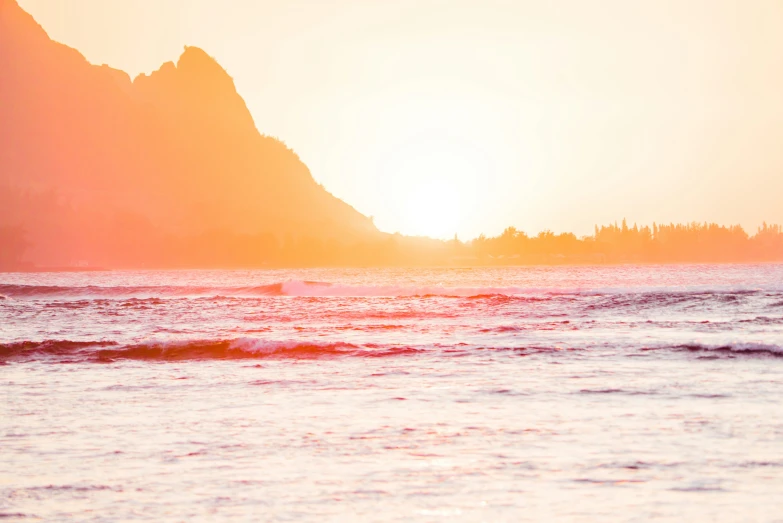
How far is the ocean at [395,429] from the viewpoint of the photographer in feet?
25.2

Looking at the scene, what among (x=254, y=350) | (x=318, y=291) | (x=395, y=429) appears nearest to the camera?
(x=395, y=429)

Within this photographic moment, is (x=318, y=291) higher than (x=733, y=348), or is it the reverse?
(x=733, y=348)

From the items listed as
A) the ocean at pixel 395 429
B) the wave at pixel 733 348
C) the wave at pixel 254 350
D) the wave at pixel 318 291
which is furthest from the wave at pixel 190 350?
the wave at pixel 318 291

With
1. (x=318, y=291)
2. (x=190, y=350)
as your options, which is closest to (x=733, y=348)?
(x=190, y=350)

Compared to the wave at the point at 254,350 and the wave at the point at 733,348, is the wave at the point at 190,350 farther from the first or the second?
the wave at the point at 733,348

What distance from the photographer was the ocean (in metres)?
7.67

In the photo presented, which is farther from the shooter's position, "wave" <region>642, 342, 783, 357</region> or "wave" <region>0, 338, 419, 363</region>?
"wave" <region>0, 338, 419, 363</region>

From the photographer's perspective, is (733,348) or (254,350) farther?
(254,350)

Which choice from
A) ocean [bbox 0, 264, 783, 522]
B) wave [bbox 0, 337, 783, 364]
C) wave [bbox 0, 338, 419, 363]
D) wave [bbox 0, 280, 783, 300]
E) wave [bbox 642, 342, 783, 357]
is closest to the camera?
ocean [bbox 0, 264, 783, 522]

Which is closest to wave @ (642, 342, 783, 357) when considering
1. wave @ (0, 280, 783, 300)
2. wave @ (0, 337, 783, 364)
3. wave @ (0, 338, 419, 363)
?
wave @ (0, 337, 783, 364)

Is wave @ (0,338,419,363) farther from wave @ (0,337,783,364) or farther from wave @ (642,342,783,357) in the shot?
wave @ (642,342,783,357)

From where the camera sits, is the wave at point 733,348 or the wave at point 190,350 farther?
the wave at point 190,350

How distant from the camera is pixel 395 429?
11.0m

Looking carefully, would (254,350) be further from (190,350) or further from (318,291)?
(318,291)
